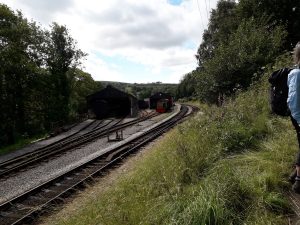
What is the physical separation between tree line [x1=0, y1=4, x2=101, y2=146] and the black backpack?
1130 inches

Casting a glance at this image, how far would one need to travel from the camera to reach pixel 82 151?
61.9 feet

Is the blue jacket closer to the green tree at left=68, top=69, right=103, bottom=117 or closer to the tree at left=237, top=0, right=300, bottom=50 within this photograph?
the tree at left=237, top=0, right=300, bottom=50

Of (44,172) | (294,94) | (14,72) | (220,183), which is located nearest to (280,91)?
(294,94)

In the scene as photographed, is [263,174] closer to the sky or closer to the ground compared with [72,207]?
closer to the sky

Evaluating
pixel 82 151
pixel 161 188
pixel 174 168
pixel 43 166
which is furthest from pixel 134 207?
pixel 82 151

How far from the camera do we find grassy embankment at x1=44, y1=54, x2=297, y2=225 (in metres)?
4.54

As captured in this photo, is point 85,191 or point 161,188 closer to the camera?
point 161,188

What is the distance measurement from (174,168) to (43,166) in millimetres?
9279

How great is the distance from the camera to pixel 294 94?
14.7ft

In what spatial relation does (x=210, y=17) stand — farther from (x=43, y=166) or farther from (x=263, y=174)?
(x=263, y=174)

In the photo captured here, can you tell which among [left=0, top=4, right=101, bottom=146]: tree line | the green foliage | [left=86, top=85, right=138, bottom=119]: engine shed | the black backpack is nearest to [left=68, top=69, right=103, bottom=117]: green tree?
[left=86, top=85, right=138, bottom=119]: engine shed

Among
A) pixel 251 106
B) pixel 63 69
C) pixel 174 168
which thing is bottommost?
pixel 174 168

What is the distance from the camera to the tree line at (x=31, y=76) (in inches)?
1346

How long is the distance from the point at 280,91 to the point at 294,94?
40 cm
